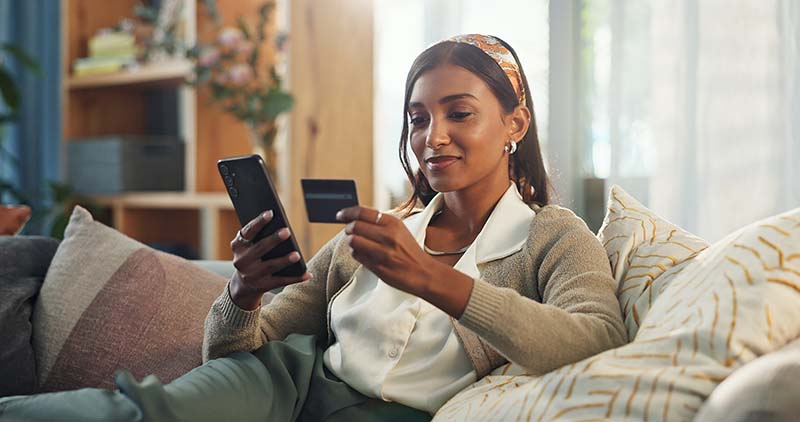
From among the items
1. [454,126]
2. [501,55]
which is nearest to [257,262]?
[454,126]

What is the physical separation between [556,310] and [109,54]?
2914 mm

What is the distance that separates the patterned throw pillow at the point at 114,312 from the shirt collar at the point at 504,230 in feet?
1.47

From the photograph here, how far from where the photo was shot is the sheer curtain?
84.4 inches

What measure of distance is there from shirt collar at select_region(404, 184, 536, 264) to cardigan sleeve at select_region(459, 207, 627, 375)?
0.05 m

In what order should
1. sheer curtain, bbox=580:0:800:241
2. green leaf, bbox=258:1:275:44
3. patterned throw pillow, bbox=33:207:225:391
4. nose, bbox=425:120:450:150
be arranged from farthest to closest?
green leaf, bbox=258:1:275:44, sheer curtain, bbox=580:0:800:241, patterned throw pillow, bbox=33:207:225:391, nose, bbox=425:120:450:150

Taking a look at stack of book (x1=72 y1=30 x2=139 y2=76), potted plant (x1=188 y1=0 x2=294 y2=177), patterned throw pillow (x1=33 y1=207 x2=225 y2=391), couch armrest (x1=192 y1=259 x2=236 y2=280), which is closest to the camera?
Answer: patterned throw pillow (x1=33 y1=207 x2=225 y2=391)

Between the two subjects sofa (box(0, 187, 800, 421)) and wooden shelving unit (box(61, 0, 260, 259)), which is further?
wooden shelving unit (box(61, 0, 260, 259))

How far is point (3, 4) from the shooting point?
3.74 m

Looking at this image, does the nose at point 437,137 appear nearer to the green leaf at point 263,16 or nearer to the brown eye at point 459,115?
the brown eye at point 459,115

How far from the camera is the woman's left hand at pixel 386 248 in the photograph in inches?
41.4

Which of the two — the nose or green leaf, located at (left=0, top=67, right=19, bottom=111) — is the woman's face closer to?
the nose

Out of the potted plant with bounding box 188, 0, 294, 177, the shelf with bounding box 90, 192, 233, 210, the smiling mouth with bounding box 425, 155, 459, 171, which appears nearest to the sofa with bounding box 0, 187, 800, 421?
the smiling mouth with bounding box 425, 155, 459, 171

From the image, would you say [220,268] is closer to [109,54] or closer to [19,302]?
[19,302]

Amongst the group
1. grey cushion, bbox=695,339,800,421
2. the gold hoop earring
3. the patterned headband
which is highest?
the patterned headband
